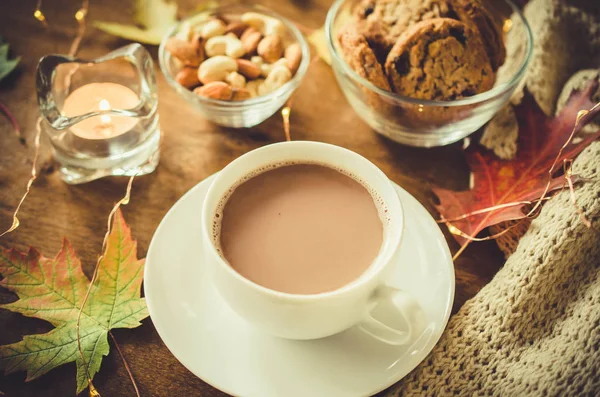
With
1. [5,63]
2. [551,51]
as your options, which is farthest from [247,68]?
[551,51]


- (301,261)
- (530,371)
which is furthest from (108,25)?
(530,371)

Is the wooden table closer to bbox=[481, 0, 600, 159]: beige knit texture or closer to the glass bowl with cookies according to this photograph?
the glass bowl with cookies

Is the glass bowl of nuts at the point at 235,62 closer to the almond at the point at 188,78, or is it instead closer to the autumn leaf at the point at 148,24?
the almond at the point at 188,78

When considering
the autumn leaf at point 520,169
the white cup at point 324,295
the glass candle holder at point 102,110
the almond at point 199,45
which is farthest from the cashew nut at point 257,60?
the autumn leaf at point 520,169

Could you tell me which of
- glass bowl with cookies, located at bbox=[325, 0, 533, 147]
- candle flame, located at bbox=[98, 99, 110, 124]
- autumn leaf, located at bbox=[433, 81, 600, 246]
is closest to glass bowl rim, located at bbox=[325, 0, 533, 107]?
glass bowl with cookies, located at bbox=[325, 0, 533, 147]

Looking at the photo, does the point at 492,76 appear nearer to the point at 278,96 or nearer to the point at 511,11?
the point at 511,11

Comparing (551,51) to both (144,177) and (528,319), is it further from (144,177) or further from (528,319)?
(144,177)
